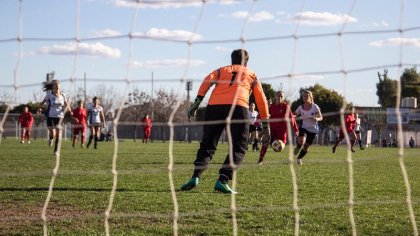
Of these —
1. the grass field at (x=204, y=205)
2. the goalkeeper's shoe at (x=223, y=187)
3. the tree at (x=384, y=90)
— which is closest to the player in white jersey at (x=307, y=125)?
the tree at (x=384, y=90)

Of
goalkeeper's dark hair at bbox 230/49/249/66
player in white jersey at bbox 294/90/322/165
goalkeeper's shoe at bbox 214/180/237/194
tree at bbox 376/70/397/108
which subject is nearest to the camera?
goalkeeper's shoe at bbox 214/180/237/194

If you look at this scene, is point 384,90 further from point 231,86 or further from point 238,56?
point 231,86

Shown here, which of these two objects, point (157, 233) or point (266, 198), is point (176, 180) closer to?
point (266, 198)

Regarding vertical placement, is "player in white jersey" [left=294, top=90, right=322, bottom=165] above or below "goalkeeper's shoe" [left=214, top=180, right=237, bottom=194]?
above

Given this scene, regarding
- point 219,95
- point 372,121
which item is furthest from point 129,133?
point 219,95

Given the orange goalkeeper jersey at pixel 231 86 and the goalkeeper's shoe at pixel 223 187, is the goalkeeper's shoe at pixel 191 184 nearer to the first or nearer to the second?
the goalkeeper's shoe at pixel 223 187

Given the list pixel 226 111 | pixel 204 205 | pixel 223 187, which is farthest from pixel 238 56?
pixel 204 205

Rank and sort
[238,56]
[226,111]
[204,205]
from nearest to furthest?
[204,205] < [226,111] < [238,56]

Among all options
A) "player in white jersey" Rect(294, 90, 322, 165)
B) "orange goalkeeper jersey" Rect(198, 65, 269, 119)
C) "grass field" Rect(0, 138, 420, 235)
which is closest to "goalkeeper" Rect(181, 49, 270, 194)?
"orange goalkeeper jersey" Rect(198, 65, 269, 119)

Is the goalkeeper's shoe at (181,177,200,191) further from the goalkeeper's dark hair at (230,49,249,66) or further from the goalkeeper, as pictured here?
the goalkeeper's dark hair at (230,49,249,66)

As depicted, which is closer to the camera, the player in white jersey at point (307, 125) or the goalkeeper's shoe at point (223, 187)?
the goalkeeper's shoe at point (223, 187)

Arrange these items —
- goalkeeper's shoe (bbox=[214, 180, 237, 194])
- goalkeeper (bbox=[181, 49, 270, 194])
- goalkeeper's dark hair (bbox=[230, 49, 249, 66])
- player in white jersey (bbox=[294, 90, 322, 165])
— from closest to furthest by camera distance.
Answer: goalkeeper's shoe (bbox=[214, 180, 237, 194])
goalkeeper (bbox=[181, 49, 270, 194])
goalkeeper's dark hair (bbox=[230, 49, 249, 66])
player in white jersey (bbox=[294, 90, 322, 165])

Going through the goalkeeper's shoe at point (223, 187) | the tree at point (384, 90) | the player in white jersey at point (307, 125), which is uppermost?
the tree at point (384, 90)

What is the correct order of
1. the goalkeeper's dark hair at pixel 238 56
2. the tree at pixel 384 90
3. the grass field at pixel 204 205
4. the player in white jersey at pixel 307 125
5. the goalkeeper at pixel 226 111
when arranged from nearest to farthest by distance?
1. the grass field at pixel 204 205
2. the goalkeeper at pixel 226 111
3. the goalkeeper's dark hair at pixel 238 56
4. the player in white jersey at pixel 307 125
5. the tree at pixel 384 90
